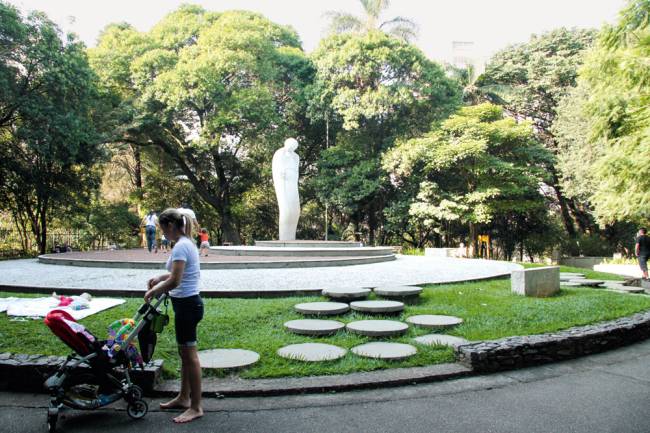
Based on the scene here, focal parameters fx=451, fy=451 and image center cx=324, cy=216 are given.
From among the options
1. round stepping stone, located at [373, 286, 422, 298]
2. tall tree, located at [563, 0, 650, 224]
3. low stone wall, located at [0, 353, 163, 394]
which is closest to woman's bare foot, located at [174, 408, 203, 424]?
low stone wall, located at [0, 353, 163, 394]

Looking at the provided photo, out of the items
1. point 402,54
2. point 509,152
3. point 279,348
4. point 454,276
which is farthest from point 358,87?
point 279,348

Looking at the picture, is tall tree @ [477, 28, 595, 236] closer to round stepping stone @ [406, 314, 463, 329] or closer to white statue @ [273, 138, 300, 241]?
white statue @ [273, 138, 300, 241]

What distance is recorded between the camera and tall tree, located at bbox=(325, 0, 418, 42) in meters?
25.0

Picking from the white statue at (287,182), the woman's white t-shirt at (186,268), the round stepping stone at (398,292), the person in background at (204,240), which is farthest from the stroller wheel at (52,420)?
the white statue at (287,182)

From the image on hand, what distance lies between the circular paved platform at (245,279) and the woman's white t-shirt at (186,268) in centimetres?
406

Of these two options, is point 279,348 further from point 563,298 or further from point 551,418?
point 563,298

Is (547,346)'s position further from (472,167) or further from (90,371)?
(472,167)

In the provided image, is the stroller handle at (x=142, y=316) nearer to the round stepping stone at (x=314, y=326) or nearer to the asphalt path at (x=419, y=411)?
the asphalt path at (x=419, y=411)

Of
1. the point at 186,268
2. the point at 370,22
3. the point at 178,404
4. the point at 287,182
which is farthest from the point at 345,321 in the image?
the point at 370,22

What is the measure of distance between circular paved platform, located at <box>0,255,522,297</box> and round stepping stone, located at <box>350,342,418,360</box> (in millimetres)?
2740

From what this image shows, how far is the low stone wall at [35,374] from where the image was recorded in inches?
142

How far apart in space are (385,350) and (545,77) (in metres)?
26.1

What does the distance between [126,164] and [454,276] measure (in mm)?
24340

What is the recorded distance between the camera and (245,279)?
28.9 ft
